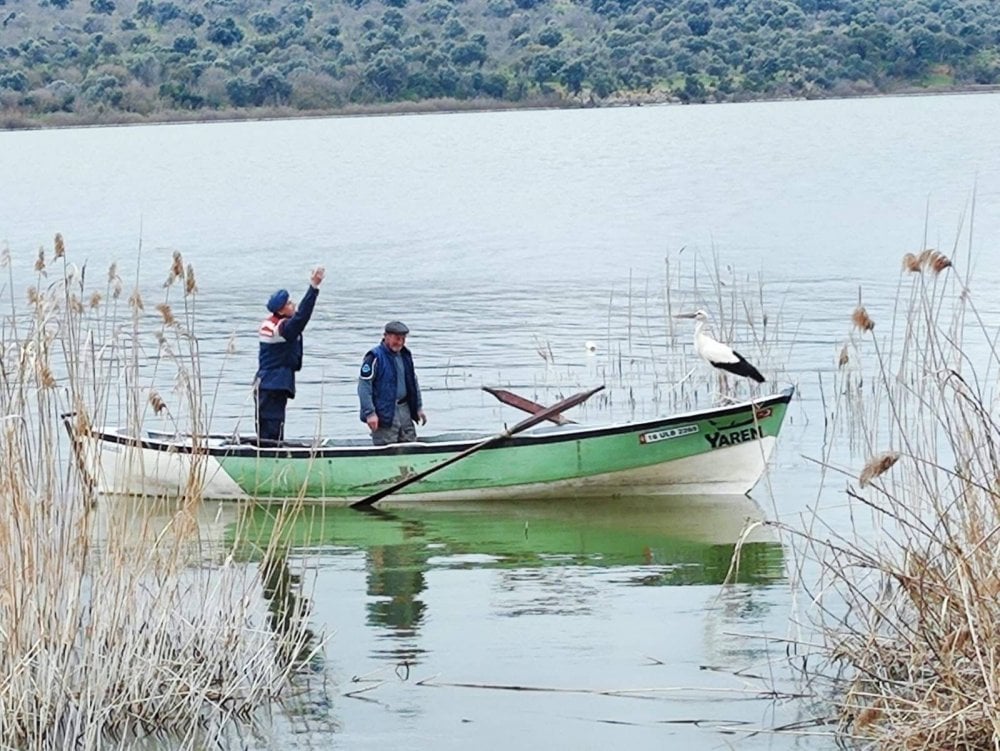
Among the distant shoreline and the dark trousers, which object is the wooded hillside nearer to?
the distant shoreline

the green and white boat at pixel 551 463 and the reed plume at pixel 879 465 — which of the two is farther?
the green and white boat at pixel 551 463

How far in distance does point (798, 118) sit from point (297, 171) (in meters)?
22.2

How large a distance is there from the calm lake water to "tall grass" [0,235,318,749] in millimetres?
388

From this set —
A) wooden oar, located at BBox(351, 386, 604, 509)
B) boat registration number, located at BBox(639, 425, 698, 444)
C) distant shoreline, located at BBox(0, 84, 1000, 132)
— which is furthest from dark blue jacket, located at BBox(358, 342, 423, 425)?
distant shoreline, located at BBox(0, 84, 1000, 132)

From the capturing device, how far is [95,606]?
7953 mm

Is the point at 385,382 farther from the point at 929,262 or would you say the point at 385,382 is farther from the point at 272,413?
the point at 929,262

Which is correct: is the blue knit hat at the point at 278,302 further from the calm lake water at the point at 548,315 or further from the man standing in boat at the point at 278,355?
the calm lake water at the point at 548,315

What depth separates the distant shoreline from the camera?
88188 mm

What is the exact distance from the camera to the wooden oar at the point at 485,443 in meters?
13.7

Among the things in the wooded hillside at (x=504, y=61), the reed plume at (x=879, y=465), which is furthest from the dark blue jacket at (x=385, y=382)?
the wooded hillside at (x=504, y=61)

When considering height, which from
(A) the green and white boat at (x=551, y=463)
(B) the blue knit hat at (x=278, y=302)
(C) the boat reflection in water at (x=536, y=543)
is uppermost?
(B) the blue knit hat at (x=278, y=302)

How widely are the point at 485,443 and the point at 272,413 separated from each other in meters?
1.53

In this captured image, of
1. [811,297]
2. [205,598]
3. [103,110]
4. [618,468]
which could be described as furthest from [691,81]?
[205,598]

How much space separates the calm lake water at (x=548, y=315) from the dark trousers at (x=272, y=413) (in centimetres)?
68
